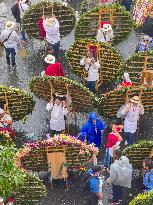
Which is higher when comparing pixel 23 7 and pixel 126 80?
pixel 23 7

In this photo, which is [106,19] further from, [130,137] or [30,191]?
[30,191]

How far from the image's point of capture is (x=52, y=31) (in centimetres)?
1836

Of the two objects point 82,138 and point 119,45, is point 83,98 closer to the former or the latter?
point 82,138

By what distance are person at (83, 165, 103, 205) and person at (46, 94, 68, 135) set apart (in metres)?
2.62

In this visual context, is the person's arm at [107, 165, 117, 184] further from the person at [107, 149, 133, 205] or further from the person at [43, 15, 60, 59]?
the person at [43, 15, 60, 59]

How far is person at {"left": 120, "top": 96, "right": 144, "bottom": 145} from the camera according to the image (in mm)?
15148

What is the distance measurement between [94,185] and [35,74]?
21.0ft

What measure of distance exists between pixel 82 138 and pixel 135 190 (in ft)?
6.30

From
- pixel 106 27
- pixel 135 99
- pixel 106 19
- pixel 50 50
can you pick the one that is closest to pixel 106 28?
pixel 106 27

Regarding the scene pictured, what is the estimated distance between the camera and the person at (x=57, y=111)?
15328 millimetres

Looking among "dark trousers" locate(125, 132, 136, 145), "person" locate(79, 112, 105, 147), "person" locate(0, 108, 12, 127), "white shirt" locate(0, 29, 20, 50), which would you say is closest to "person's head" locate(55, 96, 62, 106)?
"person" locate(79, 112, 105, 147)

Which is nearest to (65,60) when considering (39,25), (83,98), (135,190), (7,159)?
(39,25)

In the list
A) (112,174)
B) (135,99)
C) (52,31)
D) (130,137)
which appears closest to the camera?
(112,174)

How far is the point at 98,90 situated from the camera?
17.9 m
